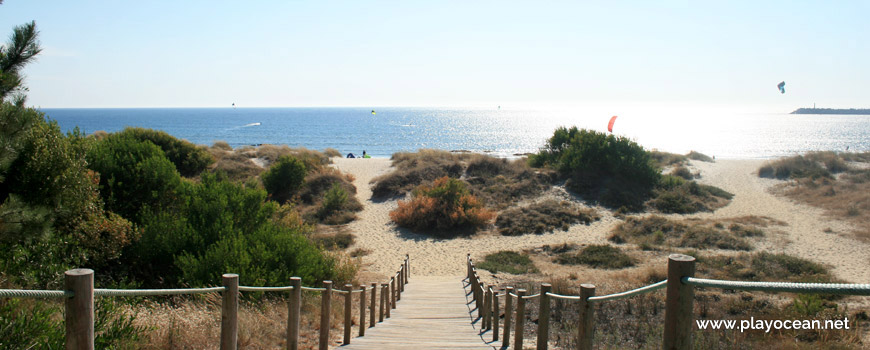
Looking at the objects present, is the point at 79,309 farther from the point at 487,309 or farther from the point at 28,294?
the point at 487,309

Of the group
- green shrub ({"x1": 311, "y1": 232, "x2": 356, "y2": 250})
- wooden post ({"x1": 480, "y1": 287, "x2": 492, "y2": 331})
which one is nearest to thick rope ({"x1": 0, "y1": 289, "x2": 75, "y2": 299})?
wooden post ({"x1": 480, "y1": 287, "x2": 492, "y2": 331})

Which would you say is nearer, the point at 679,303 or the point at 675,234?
the point at 679,303

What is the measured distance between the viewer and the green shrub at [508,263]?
1658 centimetres

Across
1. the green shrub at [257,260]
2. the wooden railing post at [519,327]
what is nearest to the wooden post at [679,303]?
the wooden railing post at [519,327]

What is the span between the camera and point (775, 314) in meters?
9.71

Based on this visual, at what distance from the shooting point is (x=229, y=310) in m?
4.76

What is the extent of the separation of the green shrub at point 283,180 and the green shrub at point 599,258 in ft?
49.9

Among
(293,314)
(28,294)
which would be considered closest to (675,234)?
(293,314)

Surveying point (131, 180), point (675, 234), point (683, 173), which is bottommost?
point (675, 234)

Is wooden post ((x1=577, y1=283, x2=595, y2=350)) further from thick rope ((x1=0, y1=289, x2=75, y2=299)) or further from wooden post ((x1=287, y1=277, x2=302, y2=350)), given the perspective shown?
thick rope ((x1=0, y1=289, x2=75, y2=299))

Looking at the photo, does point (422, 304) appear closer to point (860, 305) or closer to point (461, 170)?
point (860, 305)

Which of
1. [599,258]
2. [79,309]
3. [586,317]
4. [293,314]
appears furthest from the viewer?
[599,258]

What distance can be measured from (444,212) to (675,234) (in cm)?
945

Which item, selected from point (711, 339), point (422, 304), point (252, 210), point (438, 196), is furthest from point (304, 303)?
point (438, 196)
